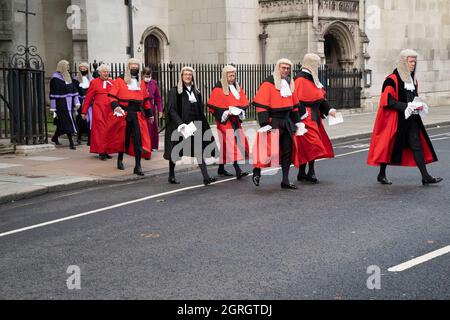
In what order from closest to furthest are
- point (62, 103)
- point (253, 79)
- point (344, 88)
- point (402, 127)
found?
point (402, 127) → point (62, 103) → point (253, 79) → point (344, 88)

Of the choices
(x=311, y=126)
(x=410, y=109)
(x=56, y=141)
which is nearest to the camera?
(x=410, y=109)

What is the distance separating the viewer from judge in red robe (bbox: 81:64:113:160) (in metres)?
14.7

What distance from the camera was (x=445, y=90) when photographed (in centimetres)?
3403

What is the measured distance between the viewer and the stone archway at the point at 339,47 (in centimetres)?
2861

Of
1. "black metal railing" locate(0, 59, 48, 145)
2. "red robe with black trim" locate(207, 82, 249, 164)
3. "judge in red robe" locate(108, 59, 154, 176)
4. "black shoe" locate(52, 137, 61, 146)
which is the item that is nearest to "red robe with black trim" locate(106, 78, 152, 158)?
"judge in red robe" locate(108, 59, 154, 176)

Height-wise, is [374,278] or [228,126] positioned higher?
[228,126]

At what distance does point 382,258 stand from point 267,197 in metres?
3.57

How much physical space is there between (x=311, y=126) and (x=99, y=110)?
4.96m

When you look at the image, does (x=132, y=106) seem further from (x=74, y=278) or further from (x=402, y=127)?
(x=74, y=278)

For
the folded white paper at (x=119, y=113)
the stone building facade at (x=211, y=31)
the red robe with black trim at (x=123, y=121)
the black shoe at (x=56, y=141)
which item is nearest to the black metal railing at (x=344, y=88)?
the stone building facade at (x=211, y=31)

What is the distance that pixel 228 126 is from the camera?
1236cm

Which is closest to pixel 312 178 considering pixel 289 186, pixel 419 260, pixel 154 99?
pixel 289 186

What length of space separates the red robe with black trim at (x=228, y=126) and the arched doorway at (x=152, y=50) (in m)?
16.2

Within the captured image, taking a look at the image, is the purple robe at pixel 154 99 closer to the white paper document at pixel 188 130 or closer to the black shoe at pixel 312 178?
the white paper document at pixel 188 130
